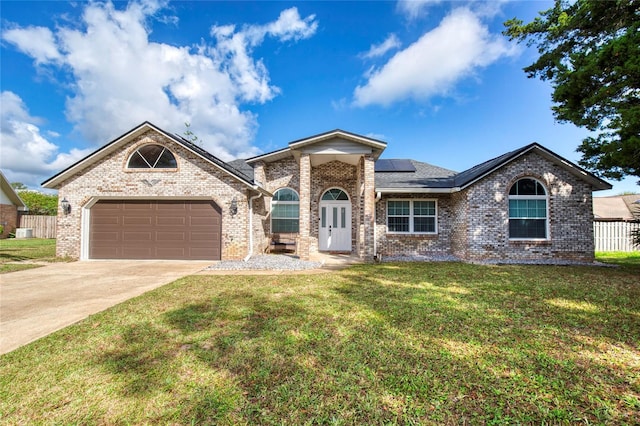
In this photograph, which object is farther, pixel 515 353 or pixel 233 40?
pixel 233 40

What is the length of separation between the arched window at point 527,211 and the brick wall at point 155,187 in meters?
10.5

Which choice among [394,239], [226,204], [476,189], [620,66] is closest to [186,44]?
[226,204]

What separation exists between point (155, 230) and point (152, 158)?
9.43 feet

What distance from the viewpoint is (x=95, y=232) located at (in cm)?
1048

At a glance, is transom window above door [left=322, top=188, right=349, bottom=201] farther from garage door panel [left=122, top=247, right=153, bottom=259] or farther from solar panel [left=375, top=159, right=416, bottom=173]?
garage door panel [left=122, top=247, right=153, bottom=259]

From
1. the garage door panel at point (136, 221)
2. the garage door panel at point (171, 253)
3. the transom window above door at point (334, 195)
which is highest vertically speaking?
the transom window above door at point (334, 195)

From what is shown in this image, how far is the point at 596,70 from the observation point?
7.59 m

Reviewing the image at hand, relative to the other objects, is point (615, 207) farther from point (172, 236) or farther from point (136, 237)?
point (136, 237)

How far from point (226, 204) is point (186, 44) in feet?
30.1

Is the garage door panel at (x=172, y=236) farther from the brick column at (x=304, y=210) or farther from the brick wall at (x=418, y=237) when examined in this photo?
the brick wall at (x=418, y=237)

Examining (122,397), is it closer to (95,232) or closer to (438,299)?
(438,299)

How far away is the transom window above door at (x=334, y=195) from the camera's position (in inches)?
492

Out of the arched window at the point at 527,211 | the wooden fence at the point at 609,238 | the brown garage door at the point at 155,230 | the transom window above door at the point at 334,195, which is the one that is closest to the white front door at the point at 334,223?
the transom window above door at the point at 334,195

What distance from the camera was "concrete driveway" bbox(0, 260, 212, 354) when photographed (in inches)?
158
